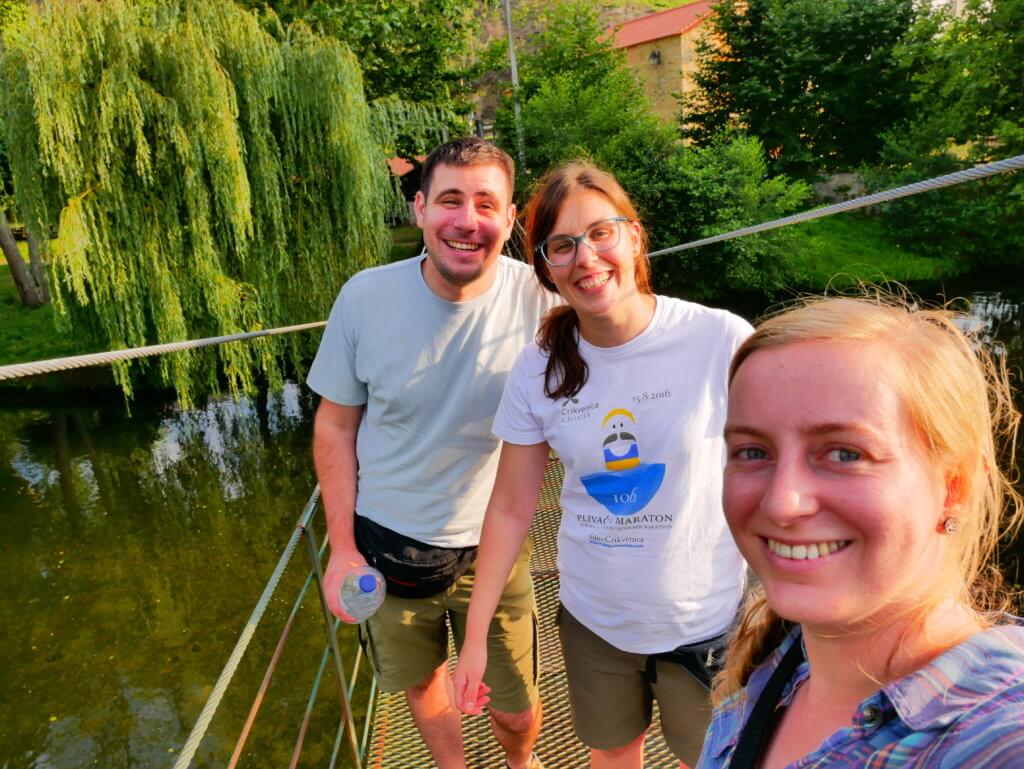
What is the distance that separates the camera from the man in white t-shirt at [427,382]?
1645 millimetres

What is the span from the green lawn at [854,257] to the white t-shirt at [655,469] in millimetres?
13524

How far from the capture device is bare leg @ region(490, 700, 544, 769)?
6.56 feet

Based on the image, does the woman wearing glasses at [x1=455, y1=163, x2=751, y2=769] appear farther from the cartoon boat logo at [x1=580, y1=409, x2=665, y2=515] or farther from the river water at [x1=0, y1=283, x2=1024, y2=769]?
the river water at [x1=0, y1=283, x2=1024, y2=769]

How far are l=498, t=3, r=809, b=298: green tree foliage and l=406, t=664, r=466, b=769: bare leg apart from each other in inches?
437

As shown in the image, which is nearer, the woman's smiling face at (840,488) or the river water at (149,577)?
the woman's smiling face at (840,488)

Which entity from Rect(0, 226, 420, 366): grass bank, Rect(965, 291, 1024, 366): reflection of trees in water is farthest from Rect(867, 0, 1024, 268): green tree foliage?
Rect(0, 226, 420, 366): grass bank

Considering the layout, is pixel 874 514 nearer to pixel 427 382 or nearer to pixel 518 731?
pixel 427 382

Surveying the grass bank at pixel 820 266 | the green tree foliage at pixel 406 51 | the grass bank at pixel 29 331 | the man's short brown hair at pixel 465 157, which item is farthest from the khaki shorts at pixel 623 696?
the grass bank at pixel 820 266

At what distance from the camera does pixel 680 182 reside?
42.6 ft

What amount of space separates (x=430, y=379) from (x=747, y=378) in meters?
1.04

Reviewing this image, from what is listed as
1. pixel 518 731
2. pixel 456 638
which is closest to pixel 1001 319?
pixel 518 731

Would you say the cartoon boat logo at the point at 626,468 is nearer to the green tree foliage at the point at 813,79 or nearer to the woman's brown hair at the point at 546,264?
the woman's brown hair at the point at 546,264

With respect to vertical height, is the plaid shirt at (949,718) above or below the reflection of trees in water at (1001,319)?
above

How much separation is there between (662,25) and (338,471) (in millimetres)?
26294
